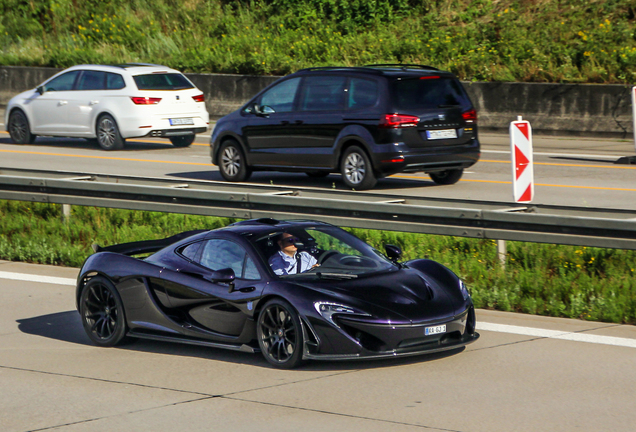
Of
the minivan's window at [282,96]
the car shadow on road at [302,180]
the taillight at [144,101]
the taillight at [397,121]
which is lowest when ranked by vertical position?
the car shadow on road at [302,180]

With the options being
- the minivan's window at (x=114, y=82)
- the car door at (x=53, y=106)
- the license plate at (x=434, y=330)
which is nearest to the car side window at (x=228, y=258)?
the license plate at (x=434, y=330)

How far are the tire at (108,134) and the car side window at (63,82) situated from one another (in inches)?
54.4

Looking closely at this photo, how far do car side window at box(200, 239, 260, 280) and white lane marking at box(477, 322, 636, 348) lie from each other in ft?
6.80

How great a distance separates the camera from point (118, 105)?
22.6m

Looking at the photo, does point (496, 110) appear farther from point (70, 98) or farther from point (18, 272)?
point (18, 272)

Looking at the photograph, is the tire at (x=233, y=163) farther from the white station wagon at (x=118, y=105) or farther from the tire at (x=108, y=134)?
the tire at (x=108, y=134)

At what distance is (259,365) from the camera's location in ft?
25.0

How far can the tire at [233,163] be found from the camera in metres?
17.6

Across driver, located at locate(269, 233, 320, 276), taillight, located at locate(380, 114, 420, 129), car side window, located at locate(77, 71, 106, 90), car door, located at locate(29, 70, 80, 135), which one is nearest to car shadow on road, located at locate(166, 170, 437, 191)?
taillight, located at locate(380, 114, 420, 129)

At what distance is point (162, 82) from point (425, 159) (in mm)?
9005

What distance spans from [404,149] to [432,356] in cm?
802

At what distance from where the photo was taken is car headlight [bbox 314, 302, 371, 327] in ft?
23.6

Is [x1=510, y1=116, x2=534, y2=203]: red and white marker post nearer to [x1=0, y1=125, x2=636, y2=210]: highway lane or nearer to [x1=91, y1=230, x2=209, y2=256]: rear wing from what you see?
[x1=0, y1=125, x2=636, y2=210]: highway lane

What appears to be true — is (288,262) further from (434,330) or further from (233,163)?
(233,163)
